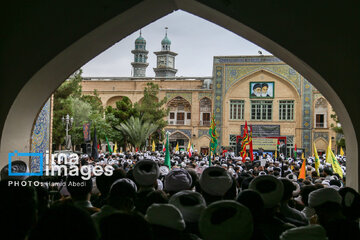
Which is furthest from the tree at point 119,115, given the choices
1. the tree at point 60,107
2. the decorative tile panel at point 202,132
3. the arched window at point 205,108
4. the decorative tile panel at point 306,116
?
the decorative tile panel at point 306,116

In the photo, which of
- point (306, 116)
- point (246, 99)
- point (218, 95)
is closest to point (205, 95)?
point (218, 95)

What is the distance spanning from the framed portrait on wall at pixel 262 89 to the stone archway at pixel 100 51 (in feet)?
88.2

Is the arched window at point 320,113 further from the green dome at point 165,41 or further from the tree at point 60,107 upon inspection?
the green dome at point 165,41

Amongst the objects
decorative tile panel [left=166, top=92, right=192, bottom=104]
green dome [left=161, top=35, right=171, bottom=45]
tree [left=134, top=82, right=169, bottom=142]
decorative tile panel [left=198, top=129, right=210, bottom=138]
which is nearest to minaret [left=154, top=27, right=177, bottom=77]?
green dome [left=161, top=35, right=171, bottom=45]

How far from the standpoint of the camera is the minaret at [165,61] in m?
53.6

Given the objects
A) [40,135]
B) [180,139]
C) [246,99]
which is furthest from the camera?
[180,139]

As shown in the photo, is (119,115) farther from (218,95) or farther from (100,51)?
(100,51)

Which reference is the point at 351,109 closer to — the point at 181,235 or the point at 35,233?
the point at 181,235

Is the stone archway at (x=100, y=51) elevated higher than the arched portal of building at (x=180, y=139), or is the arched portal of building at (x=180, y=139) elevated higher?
the stone archway at (x=100, y=51)

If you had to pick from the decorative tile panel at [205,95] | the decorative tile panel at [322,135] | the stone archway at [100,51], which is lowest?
the decorative tile panel at [322,135]

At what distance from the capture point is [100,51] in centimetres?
449

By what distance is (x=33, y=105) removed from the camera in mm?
4375

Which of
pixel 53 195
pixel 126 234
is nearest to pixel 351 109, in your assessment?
pixel 126 234

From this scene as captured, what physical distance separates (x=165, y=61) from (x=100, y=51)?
50775 mm
